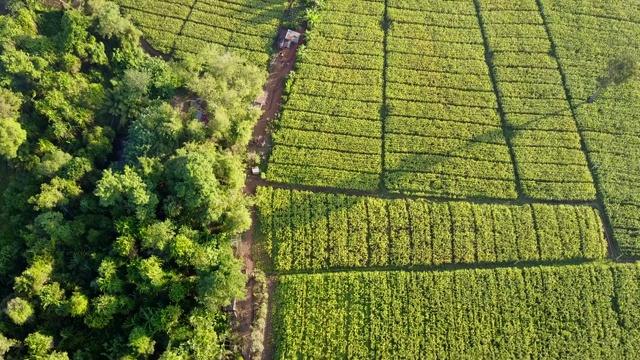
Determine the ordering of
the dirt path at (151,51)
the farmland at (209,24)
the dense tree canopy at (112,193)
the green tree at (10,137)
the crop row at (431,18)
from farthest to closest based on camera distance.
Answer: the crop row at (431,18) < the farmland at (209,24) < the dirt path at (151,51) < the green tree at (10,137) < the dense tree canopy at (112,193)

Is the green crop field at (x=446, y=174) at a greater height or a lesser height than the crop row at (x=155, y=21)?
lesser

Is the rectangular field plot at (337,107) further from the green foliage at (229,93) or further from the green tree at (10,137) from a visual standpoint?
the green tree at (10,137)

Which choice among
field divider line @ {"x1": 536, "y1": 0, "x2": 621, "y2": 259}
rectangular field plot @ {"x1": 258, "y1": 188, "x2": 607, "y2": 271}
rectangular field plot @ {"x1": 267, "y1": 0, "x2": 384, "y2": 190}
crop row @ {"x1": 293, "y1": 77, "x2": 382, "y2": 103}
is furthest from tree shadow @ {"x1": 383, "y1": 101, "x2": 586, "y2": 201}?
crop row @ {"x1": 293, "y1": 77, "x2": 382, "y2": 103}

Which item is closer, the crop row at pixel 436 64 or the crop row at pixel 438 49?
the crop row at pixel 436 64

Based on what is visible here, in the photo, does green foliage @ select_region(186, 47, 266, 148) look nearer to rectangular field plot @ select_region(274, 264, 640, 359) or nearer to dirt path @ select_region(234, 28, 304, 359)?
dirt path @ select_region(234, 28, 304, 359)

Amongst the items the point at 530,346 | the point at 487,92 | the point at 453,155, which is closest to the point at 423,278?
the point at 530,346

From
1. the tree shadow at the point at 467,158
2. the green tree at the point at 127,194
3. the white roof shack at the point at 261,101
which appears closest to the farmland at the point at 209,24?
the white roof shack at the point at 261,101
